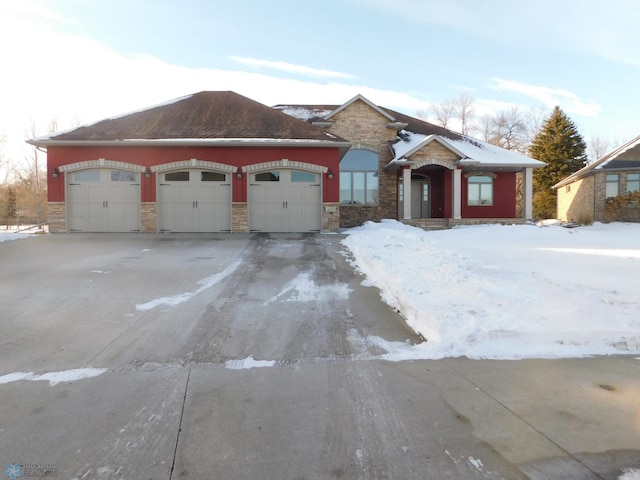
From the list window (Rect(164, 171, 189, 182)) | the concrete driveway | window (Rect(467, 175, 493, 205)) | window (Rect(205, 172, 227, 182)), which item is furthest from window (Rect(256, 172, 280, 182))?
window (Rect(467, 175, 493, 205))

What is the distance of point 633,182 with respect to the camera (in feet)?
72.5

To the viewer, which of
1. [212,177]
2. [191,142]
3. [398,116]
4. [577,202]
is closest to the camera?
[191,142]

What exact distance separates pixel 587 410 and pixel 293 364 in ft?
7.83

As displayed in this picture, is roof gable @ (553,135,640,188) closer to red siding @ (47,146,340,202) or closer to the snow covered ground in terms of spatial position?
the snow covered ground

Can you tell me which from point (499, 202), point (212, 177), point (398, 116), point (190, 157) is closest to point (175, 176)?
point (190, 157)

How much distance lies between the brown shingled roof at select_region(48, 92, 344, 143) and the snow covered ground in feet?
26.1

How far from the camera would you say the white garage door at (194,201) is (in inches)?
582

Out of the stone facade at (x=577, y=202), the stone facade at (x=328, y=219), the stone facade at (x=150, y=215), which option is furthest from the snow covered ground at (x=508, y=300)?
the stone facade at (x=577, y=202)

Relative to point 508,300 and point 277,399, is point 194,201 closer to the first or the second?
point 508,300

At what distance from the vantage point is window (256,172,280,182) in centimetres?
1497

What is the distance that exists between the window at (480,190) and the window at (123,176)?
15.9 m

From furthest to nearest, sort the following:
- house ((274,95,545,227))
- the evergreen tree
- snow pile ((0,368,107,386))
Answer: the evergreen tree, house ((274,95,545,227)), snow pile ((0,368,107,386))

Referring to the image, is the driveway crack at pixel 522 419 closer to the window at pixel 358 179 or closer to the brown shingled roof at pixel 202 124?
the brown shingled roof at pixel 202 124

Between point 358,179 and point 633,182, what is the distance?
51.8 ft
